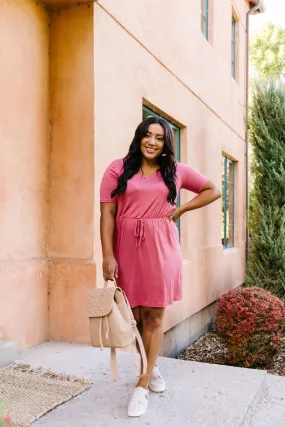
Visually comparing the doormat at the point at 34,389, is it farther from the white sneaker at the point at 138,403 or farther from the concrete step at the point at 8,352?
the white sneaker at the point at 138,403

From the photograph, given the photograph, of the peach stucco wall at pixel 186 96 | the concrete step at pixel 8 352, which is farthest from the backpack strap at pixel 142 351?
the peach stucco wall at pixel 186 96

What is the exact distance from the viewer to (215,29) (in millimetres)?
8461

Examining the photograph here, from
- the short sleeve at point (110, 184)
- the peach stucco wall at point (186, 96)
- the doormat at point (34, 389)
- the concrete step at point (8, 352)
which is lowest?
the doormat at point (34, 389)

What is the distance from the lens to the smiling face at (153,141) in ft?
10.00

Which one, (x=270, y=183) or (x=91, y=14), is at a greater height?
(x=91, y=14)

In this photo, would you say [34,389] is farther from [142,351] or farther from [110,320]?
[110,320]

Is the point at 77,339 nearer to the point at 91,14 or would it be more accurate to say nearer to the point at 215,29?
the point at 91,14

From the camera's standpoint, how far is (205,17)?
27.3ft

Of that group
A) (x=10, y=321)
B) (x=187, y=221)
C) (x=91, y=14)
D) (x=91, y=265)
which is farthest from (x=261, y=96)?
(x=10, y=321)

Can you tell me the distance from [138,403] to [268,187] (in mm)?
6524

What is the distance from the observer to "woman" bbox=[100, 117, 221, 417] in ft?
9.89

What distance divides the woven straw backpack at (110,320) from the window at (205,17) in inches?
262

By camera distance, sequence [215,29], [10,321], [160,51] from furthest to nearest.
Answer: [215,29] < [160,51] < [10,321]

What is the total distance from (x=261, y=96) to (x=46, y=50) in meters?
5.46
